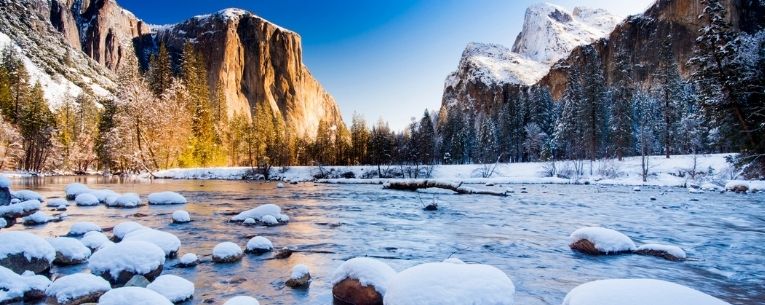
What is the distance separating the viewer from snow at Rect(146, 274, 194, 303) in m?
5.14

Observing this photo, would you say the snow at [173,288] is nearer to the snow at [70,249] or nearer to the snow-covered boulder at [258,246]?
the snow-covered boulder at [258,246]

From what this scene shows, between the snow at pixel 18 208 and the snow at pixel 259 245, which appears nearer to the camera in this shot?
the snow at pixel 259 245

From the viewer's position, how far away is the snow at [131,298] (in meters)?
4.06

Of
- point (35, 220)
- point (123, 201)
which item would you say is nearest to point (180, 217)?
point (35, 220)

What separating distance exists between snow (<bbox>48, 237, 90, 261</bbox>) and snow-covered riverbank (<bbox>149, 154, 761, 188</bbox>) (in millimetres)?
28309

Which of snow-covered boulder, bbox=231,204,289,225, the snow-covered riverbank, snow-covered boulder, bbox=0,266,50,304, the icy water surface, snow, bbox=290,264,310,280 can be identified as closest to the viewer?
snow-covered boulder, bbox=0,266,50,304

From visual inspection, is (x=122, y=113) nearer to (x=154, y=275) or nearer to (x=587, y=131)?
(x=154, y=275)

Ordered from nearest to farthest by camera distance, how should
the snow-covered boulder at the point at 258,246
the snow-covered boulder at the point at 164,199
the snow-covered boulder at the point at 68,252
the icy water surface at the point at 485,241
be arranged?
the icy water surface at the point at 485,241 < the snow-covered boulder at the point at 68,252 < the snow-covered boulder at the point at 258,246 < the snow-covered boulder at the point at 164,199

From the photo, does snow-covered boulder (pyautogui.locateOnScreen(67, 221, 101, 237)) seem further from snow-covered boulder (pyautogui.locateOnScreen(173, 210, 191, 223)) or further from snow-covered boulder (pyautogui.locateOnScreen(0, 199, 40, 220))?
snow-covered boulder (pyautogui.locateOnScreen(0, 199, 40, 220))

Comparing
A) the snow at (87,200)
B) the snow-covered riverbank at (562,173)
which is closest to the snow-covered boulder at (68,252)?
the snow at (87,200)

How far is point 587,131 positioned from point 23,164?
7652 centimetres

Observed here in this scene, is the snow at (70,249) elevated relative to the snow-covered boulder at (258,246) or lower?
elevated

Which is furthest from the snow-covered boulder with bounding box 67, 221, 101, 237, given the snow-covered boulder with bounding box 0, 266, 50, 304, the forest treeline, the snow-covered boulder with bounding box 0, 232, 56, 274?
the forest treeline

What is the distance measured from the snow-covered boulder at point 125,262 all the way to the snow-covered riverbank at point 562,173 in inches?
1121
